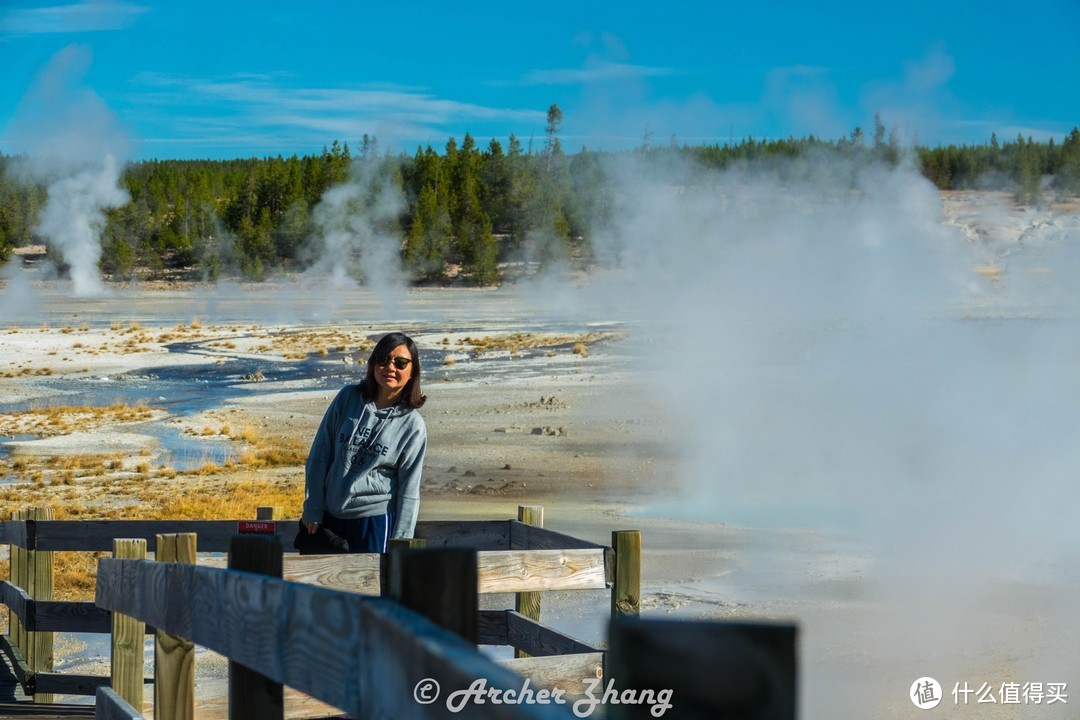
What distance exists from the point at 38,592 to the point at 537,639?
2332 mm

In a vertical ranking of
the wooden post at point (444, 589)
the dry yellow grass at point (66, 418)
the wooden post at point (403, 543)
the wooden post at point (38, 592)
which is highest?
the wooden post at point (444, 589)

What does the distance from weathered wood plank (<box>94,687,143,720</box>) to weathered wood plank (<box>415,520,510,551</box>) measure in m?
2.12

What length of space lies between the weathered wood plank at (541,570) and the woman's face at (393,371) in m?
0.74

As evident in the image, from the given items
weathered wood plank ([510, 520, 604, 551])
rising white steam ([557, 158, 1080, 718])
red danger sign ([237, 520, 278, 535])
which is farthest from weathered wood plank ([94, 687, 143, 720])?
rising white steam ([557, 158, 1080, 718])

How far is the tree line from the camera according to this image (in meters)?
64.9

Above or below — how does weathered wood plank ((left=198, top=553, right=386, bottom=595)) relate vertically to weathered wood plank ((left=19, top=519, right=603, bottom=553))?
above

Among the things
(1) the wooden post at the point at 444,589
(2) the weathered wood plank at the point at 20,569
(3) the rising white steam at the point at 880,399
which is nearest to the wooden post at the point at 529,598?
(3) the rising white steam at the point at 880,399

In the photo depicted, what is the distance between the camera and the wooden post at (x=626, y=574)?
14.5 feet

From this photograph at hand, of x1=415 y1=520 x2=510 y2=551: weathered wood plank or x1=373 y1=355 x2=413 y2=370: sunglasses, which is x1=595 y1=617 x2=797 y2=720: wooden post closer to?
x1=373 y1=355 x2=413 y2=370: sunglasses

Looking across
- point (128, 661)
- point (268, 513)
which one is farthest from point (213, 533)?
point (128, 661)

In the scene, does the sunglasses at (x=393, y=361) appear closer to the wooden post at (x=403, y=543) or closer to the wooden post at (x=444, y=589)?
the wooden post at (x=403, y=543)

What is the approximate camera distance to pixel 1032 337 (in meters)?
21.0

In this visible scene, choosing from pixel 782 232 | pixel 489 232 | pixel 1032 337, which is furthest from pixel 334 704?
pixel 489 232

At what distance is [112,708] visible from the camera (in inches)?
114
